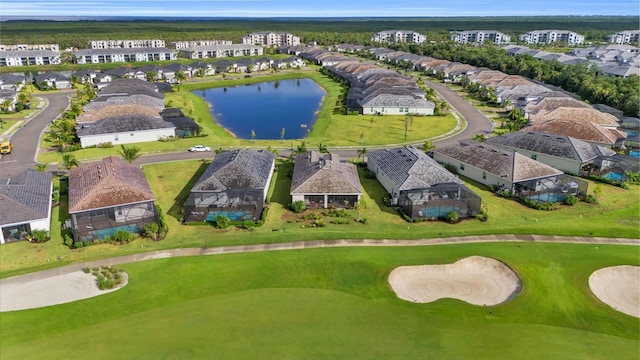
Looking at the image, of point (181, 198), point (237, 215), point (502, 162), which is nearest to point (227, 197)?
point (237, 215)

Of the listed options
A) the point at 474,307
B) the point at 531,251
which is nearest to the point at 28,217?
the point at 474,307

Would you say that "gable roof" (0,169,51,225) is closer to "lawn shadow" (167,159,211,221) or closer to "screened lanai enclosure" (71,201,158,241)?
"screened lanai enclosure" (71,201,158,241)

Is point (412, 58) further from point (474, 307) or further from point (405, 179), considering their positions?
point (474, 307)

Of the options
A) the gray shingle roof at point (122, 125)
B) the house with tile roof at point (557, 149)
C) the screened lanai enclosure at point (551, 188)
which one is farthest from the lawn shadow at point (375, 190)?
the gray shingle roof at point (122, 125)

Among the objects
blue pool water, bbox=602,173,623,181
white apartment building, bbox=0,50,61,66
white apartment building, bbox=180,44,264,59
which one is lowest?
blue pool water, bbox=602,173,623,181

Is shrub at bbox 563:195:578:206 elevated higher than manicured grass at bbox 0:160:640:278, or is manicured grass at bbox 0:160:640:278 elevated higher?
shrub at bbox 563:195:578:206

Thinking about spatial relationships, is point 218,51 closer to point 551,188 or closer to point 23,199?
point 23,199

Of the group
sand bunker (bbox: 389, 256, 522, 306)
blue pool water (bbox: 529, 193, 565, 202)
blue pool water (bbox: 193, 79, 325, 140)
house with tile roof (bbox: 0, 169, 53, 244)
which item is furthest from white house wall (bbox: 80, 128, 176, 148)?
blue pool water (bbox: 529, 193, 565, 202)
